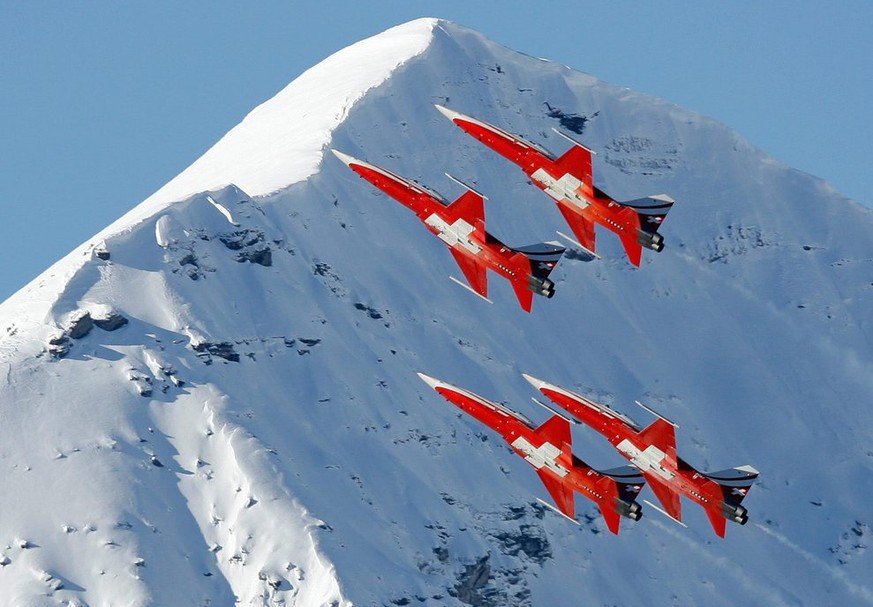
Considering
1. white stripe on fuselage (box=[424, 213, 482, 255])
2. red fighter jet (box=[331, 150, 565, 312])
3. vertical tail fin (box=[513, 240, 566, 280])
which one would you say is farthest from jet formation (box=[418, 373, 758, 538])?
white stripe on fuselage (box=[424, 213, 482, 255])

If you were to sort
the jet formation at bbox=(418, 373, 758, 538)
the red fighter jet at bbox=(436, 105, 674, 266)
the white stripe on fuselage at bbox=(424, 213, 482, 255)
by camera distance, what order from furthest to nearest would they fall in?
the white stripe on fuselage at bbox=(424, 213, 482, 255), the red fighter jet at bbox=(436, 105, 674, 266), the jet formation at bbox=(418, 373, 758, 538)

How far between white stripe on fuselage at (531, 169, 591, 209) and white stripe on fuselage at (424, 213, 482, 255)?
8.08 meters

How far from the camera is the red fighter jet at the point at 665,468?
172875 mm

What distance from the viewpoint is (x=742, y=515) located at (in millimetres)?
170625

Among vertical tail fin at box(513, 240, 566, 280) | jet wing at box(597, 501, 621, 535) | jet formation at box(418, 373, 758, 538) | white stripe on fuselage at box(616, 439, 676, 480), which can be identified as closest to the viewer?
jet formation at box(418, 373, 758, 538)

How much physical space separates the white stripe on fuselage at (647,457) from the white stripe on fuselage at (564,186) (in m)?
21.0

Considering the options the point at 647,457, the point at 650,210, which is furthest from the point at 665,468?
the point at 650,210

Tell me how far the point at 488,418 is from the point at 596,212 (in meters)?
19.4

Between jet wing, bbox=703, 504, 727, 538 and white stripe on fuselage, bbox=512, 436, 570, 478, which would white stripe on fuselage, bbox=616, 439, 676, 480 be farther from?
white stripe on fuselage, bbox=512, 436, 570, 478

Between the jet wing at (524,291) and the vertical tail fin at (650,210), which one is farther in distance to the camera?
the jet wing at (524,291)

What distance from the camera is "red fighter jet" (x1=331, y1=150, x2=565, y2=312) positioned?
180375 mm

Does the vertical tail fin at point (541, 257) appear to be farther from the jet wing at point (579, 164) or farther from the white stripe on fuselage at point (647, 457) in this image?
the white stripe on fuselage at point (647, 457)

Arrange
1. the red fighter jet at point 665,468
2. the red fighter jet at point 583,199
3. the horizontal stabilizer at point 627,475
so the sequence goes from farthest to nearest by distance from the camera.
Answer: the red fighter jet at point 583,199
the horizontal stabilizer at point 627,475
the red fighter jet at point 665,468

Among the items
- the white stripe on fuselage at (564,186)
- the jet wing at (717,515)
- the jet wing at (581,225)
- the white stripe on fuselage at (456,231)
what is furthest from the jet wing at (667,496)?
the white stripe on fuselage at (456,231)
